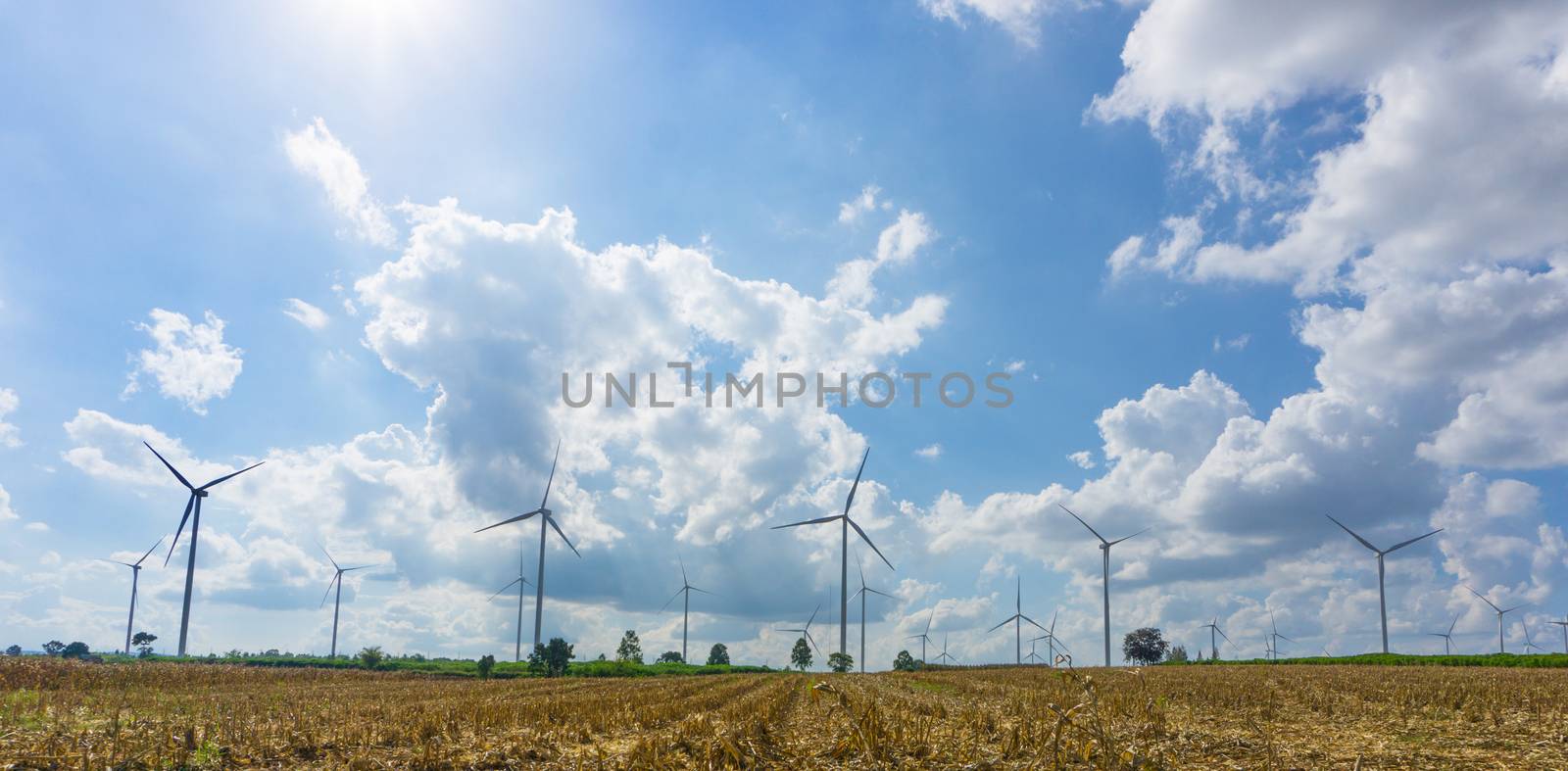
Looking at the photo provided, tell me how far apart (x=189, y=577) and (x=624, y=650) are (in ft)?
197

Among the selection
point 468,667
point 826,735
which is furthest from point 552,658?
point 826,735

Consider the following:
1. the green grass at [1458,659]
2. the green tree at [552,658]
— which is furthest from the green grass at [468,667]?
the green grass at [1458,659]

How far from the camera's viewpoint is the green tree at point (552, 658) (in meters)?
89.4

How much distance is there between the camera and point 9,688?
45.1 metres

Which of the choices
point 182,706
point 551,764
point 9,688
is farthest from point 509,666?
point 551,764

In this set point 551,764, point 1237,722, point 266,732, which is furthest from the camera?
point 1237,722

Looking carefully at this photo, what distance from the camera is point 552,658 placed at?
293 ft

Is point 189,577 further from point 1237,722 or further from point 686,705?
point 1237,722

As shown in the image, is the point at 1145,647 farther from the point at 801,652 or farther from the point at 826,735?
the point at 826,735

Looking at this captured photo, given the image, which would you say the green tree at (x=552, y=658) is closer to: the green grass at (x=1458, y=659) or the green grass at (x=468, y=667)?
the green grass at (x=468, y=667)

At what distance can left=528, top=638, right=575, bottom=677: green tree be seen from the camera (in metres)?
89.4

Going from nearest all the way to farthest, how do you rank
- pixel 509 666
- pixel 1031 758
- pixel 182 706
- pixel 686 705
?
pixel 1031 758, pixel 182 706, pixel 686 705, pixel 509 666

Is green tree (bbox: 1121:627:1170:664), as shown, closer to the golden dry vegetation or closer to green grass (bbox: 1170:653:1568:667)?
green grass (bbox: 1170:653:1568:667)

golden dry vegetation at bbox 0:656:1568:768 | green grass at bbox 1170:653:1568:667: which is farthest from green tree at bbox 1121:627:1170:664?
golden dry vegetation at bbox 0:656:1568:768
